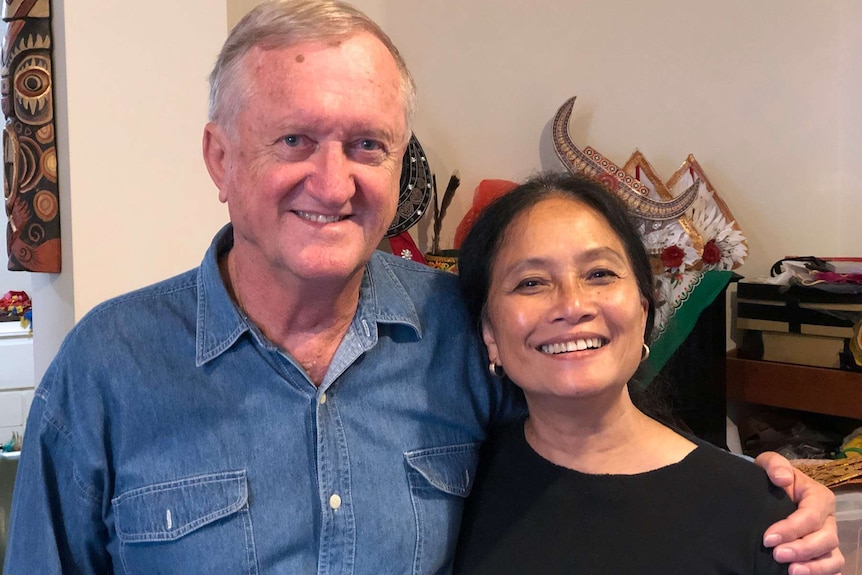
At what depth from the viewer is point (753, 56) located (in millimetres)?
2926

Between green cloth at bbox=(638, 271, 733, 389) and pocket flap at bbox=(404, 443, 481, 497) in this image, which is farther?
green cloth at bbox=(638, 271, 733, 389)

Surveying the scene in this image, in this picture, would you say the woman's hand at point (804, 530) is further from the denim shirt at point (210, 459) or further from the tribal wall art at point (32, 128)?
the tribal wall art at point (32, 128)

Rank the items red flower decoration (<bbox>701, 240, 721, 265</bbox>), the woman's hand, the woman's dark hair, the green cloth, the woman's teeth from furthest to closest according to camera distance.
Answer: red flower decoration (<bbox>701, 240, 721, 265</bbox>), the green cloth, the woman's dark hair, the woman's teeth, the woman's hand

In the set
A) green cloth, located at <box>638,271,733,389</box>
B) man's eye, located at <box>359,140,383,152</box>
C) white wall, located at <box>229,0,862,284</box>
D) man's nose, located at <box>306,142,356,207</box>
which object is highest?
white wall, located at <box>229,0,862,284</box>

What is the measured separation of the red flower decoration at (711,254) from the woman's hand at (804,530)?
148 cm

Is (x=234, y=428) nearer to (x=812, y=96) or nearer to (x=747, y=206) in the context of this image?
(x=747, y=206)

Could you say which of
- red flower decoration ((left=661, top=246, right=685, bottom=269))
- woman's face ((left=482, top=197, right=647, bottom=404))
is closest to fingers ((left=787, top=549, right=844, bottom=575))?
woman's face ((left=482, top=197, right=647, bottom=404))

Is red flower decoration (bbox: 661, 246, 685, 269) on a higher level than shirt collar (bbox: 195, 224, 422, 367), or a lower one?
higher

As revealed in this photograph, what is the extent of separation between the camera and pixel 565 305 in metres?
1.08

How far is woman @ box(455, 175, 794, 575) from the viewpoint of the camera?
1.03 meters

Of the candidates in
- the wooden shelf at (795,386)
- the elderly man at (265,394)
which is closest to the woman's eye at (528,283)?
the elderly man at (265,394)

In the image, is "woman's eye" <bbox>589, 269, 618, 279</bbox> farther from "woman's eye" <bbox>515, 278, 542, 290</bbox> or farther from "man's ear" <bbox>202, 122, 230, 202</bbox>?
"man's ear" <bbox>202, 122, 230, 202</bbox>

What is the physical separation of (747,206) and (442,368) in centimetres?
218

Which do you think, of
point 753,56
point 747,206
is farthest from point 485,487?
point 753,56
